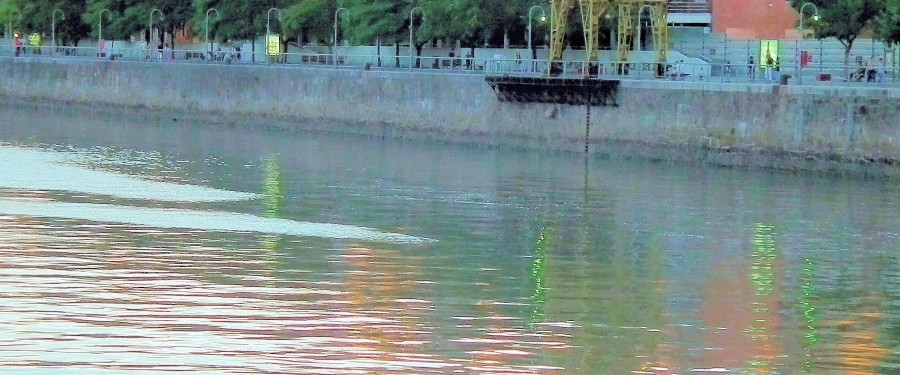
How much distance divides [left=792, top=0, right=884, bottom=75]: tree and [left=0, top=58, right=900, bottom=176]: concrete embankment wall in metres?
8.18

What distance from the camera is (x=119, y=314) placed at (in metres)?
21.4

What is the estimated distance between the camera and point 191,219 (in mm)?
33750

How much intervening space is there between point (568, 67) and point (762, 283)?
125 ft

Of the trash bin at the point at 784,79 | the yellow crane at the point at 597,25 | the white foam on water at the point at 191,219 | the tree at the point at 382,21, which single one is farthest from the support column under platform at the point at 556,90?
the white foam on water at the point at 191,219

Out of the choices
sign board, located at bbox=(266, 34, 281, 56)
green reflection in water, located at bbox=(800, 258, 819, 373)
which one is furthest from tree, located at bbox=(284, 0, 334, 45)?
green reflection in water, located at bbox=(800, 258, 819, 373)

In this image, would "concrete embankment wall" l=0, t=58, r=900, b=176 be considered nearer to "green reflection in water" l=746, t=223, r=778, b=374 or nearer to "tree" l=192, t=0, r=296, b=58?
"tree" l=192, t=0, r=296, b=58

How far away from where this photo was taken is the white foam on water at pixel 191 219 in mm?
31898

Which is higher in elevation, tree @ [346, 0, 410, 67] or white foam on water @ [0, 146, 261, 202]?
tree @ [346, 0, 410, 67]

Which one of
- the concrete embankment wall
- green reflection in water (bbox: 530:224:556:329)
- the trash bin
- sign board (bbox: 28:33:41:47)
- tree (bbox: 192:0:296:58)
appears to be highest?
tree (bbox: 192:0:296:58)

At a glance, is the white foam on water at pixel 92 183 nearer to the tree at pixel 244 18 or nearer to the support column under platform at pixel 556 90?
the support column under platform at pixel 556 90

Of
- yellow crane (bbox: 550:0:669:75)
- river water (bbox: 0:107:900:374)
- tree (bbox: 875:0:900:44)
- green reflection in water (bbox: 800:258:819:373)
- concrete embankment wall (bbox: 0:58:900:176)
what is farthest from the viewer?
yellow crane (bbox: 550:0:669:75)

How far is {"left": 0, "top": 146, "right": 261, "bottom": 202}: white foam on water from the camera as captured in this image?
3931cm

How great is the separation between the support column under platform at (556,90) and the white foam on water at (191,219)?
2220 cm

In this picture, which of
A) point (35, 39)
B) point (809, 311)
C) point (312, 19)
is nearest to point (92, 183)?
point (809, 311)
